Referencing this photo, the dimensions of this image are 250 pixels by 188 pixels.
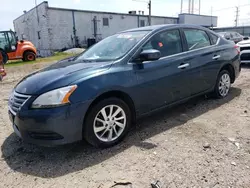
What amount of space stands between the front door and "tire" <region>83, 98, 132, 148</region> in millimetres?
353

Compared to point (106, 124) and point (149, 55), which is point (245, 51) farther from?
point (106, 124)

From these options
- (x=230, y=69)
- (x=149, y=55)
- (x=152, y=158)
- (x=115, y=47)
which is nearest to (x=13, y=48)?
(x=115, y=47)

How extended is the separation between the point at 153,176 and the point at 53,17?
25152mm

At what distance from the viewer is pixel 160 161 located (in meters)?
2.87

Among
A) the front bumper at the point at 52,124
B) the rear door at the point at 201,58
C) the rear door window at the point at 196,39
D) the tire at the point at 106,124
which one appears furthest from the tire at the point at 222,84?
the front bumper at the point at 52,124

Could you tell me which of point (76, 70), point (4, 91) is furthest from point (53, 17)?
point (76, 70)

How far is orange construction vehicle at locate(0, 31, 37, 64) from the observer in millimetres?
15867

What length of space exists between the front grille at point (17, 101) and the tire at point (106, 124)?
80cm

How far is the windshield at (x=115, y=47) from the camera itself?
3576 mm

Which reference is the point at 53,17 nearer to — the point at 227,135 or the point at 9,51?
the point at 9,51

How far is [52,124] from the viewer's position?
276cm

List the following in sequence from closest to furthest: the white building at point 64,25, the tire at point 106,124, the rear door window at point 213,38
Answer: the tire at point 106,124
the rear door window at point 213,38
the white building at point 64,25

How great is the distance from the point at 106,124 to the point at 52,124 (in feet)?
2.36

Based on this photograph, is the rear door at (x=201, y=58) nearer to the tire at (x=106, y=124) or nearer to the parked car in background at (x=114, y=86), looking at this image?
the parked car in background at (x=114, y=86)
